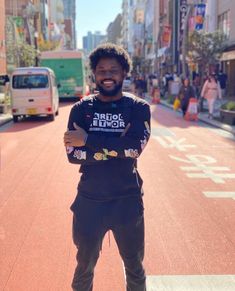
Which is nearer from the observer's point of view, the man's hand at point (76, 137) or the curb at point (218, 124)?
the man's hand at point (76, 137)

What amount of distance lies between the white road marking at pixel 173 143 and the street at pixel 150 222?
332mm

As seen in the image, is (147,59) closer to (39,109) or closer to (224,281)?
(39,109)

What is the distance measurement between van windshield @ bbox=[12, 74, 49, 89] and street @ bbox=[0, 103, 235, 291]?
8.79 meters

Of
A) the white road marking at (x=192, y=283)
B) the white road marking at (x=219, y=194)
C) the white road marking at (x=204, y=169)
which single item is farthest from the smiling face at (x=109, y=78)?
the white road marking at (x=204, y=169)

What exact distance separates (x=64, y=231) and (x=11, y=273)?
1.26 meters

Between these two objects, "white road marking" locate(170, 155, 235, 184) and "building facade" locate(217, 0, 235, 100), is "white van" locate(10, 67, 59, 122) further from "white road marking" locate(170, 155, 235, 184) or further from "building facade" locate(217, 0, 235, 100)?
"building facade" locate(217, 0, 235, 100)

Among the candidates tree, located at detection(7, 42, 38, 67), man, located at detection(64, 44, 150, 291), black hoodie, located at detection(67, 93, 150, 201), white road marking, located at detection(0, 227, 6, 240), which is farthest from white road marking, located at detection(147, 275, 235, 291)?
tree, located at detection(7, 42, 38, 67)

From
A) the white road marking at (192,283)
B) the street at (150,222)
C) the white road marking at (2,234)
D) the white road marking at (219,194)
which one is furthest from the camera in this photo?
the white road marking at (219,194)

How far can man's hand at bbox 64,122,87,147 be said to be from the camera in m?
3.07

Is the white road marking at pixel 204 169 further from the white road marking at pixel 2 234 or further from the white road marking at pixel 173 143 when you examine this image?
the white road marking at pixel 2 234

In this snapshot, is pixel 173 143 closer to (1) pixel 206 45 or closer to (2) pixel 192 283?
(2) pixel 192 283

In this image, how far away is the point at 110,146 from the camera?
9.87 feet

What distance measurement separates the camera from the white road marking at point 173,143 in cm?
1244

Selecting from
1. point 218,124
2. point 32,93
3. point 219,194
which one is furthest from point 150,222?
point 32,93
